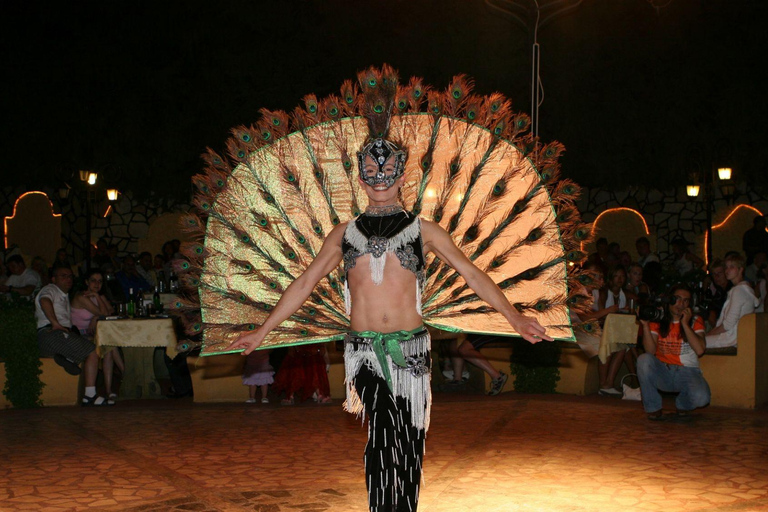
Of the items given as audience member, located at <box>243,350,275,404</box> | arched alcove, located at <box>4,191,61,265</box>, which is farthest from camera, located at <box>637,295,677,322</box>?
arched alcove, located at <box>4,191,61,265</box>

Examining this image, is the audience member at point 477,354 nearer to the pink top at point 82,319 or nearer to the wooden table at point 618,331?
the wooden table at point 618,331

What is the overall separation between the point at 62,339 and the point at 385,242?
6.05 metres

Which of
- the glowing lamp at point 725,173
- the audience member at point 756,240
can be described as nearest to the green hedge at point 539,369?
the audience member at point 756,240

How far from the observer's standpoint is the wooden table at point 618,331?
9.46 m

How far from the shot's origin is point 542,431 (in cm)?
804

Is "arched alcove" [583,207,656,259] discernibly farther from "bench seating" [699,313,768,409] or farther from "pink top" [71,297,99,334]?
"pink top" [71,297,99,334]

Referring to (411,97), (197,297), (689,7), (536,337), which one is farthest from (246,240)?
(689,7)

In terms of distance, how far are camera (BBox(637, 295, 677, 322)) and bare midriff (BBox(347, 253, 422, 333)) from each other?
13.9 feet

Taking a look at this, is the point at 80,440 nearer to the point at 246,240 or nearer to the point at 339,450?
the point at 339,450

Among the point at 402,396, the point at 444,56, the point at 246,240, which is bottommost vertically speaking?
the point at 402,396

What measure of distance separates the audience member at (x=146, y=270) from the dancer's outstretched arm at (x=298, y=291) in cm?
956

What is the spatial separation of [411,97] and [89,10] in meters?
20.1

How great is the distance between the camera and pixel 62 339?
9562 mm

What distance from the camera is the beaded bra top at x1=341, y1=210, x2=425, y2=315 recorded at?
4.64 metres
